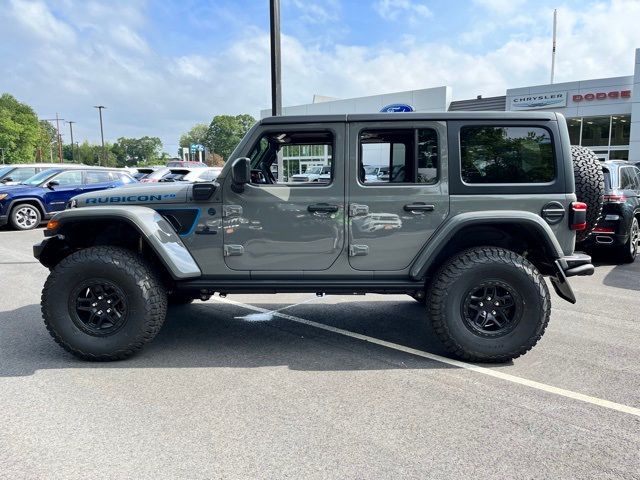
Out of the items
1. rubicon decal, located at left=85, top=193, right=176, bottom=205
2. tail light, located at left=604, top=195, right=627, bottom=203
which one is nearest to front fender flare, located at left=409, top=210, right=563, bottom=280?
rubicon decal, located at left=85, top=193, right=176, bottom=205

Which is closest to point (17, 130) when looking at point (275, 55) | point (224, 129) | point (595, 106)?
point (224, 129)

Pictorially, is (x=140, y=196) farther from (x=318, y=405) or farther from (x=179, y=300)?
(x=318, y=405)

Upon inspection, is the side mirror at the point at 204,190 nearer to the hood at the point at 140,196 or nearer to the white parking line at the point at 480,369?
the hood at the point at 140,196

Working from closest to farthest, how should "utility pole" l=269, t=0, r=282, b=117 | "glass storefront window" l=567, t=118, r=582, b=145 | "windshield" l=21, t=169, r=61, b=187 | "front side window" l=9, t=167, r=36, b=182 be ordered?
"utility pole" l=269, t=0, r=282, b=117 < "windshield" l=21, t=169, r=61, b=187 < "front side window" l=9, t=167, r=36, b=182 < "glass storefront window" l=567, t=118, r=582, b=145

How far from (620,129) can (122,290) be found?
26.0m

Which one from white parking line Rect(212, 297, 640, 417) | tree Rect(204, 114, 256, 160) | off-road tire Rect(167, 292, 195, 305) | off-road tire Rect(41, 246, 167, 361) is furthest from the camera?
tree Rect(204, 114, 256, 160)

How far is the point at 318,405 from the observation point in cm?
322

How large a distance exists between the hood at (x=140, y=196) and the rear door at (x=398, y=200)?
4.71ft

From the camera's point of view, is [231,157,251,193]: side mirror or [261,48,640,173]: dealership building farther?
[261,48,640,173]: dealership building

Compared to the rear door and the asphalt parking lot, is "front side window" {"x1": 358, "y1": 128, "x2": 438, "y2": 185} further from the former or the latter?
the asphalt parking lot

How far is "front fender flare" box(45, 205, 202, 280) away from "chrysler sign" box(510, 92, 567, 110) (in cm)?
2607

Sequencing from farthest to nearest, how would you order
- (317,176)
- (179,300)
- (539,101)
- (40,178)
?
(539,101) < (40,178) < (179,300) < (317,176)

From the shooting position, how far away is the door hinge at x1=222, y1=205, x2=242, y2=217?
400 centimetres

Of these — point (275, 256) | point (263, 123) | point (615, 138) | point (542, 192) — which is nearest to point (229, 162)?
point (263, 123)
